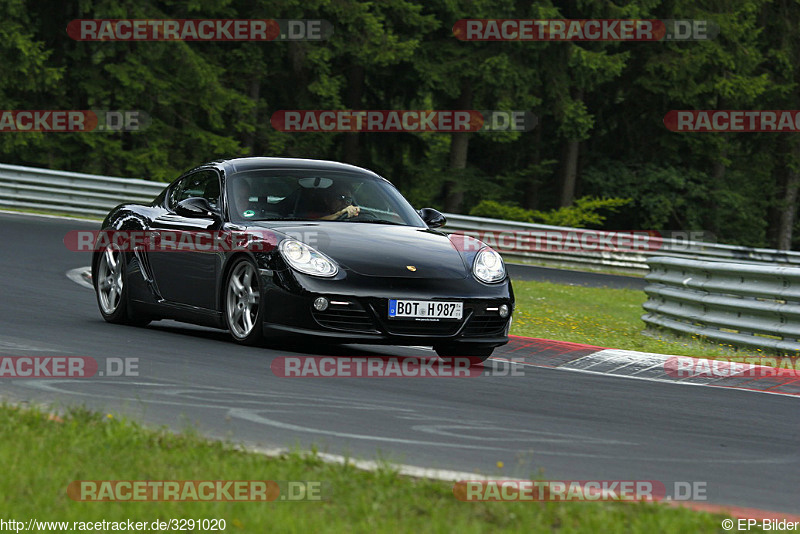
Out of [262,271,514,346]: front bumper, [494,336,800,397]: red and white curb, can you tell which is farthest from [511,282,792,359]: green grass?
[262,271,514,346]: front bumper

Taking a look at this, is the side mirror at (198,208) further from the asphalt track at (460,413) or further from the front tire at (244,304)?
the asphalt track at (460,413)

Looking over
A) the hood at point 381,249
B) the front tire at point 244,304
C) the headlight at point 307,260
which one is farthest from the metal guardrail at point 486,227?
the headlight at point 307,260

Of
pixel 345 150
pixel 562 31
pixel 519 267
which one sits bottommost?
pixel 519 267

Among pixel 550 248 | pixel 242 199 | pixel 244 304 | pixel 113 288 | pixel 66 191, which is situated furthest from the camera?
pixel 550 248

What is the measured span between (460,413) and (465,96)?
1320 inches

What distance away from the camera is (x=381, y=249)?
9.43 meters

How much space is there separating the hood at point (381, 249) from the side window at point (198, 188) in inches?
42.3

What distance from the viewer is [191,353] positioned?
914 cm

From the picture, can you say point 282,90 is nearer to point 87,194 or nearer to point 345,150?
point 345,150

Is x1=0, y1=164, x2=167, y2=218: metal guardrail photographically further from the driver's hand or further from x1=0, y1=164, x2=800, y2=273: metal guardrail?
the driver's hand

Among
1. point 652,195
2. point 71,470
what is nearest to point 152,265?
point 71,470

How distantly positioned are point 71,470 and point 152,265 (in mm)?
5978

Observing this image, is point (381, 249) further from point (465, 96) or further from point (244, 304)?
point (465, 96)

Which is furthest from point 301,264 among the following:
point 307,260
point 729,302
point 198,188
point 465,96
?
point 465,96
